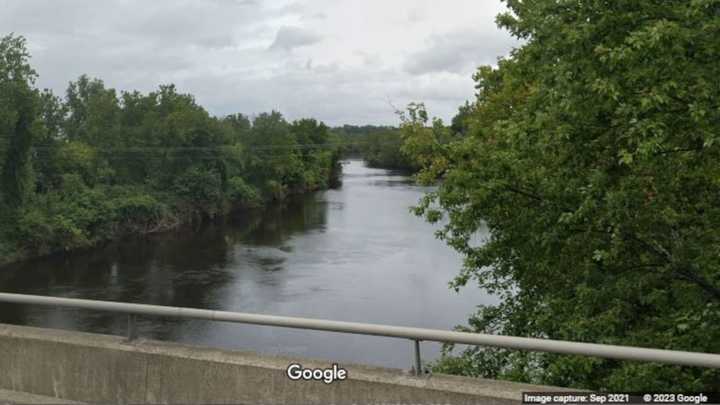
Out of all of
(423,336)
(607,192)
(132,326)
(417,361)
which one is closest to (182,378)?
(132,326)

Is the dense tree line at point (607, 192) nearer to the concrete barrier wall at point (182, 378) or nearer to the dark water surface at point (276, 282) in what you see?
the concrete barrier wall at point (182, 378)

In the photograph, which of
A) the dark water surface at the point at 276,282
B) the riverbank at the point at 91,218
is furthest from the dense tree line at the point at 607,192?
the riverbank at the point at 91,218

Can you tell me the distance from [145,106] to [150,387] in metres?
67.5

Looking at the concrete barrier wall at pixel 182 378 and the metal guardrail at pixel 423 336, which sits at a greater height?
the metal guardrail at pixel 423 336

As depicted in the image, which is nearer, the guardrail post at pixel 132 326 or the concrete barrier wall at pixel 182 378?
the concrete barrier wall at pixel 182 378

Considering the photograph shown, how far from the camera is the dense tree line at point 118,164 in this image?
4362 centimetres

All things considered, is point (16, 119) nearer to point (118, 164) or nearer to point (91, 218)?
point (91, 218)

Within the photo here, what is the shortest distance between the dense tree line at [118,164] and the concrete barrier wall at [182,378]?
40794mm

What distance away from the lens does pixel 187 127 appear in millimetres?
65812

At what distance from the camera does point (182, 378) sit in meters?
4.54

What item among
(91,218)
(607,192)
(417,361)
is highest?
(607,192)

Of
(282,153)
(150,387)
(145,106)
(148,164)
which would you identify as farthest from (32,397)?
(282,153)

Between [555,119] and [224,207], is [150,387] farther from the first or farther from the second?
[224,207]

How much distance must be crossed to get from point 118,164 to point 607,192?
201 feet
